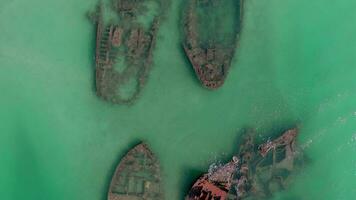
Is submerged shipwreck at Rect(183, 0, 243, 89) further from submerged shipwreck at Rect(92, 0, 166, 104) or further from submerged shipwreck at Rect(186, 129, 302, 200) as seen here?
submerged shipwreck at Rect(186, 129, 302, 200)

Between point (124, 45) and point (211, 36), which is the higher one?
point (211, 36)

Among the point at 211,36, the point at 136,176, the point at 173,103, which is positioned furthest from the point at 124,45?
the point at 136,176

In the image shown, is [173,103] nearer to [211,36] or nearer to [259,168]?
[211,36]

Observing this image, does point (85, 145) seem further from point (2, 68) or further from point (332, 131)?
point (332, 131)

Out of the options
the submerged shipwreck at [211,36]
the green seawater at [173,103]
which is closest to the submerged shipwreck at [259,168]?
the green seawater at [173,103]

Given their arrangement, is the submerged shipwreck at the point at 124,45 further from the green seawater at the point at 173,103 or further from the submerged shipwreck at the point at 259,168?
the submerged shipwreck at the point at 259,168

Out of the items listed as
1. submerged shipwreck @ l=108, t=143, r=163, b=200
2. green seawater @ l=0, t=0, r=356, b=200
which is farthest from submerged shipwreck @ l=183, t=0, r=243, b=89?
submerged shipwreck @ l=108, t=143, r=163, b=200

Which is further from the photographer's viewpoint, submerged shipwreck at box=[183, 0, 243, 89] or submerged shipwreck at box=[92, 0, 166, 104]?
submerged shipwreck at box=[183, 0, 243, 89]
